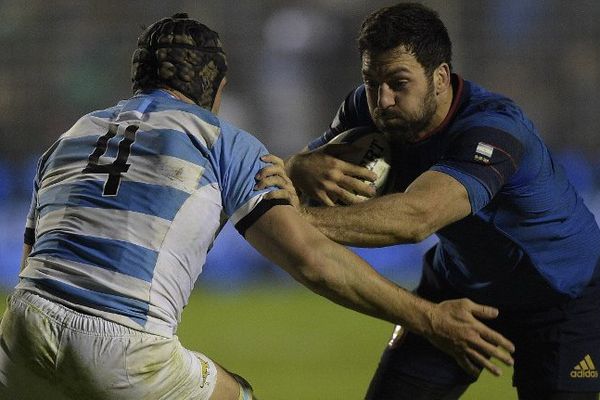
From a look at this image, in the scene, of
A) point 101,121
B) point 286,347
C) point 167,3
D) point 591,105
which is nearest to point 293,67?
point 167,3

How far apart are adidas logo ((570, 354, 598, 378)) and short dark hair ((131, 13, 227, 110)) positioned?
1.99 meters

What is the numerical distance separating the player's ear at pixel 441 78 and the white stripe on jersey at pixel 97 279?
5.69 feet

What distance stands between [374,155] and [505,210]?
0.60 m

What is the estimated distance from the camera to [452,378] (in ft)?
16.1

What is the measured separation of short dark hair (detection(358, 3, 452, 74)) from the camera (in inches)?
178

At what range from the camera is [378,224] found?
414 cm

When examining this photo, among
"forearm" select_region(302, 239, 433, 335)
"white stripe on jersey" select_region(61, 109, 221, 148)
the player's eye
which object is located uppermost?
the player's eye

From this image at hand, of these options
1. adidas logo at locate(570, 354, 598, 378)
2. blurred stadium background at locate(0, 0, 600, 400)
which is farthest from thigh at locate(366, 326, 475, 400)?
blurred stadium background at locate(0, 0, 600, 400)

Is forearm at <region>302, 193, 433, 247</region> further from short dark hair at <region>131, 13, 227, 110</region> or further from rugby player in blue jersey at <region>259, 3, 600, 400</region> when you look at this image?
short dark hair at <region>131, 13, 227, 110</region>

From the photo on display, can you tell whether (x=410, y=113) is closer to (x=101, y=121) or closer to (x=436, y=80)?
(x=436, y=80)

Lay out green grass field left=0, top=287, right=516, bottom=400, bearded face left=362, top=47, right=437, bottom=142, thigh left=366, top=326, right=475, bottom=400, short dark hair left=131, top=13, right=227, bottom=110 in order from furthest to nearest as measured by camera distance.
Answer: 1. green grass field left=0, top=287, right=516, bottom=400
2. thigh left=366, top=326, right=475, bottom=400
3. bearded face left=362, top=47, right=437, bottom=142
4. short dark hair left=131, top=13, right=227, bottom=110

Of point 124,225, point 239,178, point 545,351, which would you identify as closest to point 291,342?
point 545,351

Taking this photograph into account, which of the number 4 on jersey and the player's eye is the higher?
the player's eye

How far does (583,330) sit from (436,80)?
48.8 inches
